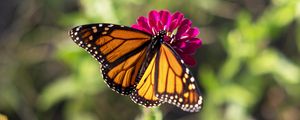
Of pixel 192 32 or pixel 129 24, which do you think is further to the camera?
pixel 129 24

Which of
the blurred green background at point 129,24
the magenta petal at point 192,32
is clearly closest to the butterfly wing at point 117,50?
the magenta petal at point 192,32

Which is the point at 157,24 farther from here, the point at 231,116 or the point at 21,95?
the point at 21,95

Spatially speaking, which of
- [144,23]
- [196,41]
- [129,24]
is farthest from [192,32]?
[129,24]

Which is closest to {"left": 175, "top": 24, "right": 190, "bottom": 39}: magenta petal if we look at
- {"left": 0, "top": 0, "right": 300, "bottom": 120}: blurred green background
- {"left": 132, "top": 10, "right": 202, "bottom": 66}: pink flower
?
{"left": 132, "top": 10, "right": 202, "bottom": 66}: pink flower

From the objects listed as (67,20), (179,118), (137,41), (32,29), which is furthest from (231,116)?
(32,29)

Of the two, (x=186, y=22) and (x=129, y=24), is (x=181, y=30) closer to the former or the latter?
(x=186, y=22)

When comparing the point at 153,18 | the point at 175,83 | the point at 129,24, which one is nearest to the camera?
the point at 175,83

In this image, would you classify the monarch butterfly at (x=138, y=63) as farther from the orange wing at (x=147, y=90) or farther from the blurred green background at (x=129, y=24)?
the blurred green background at (x=129, y=24)
